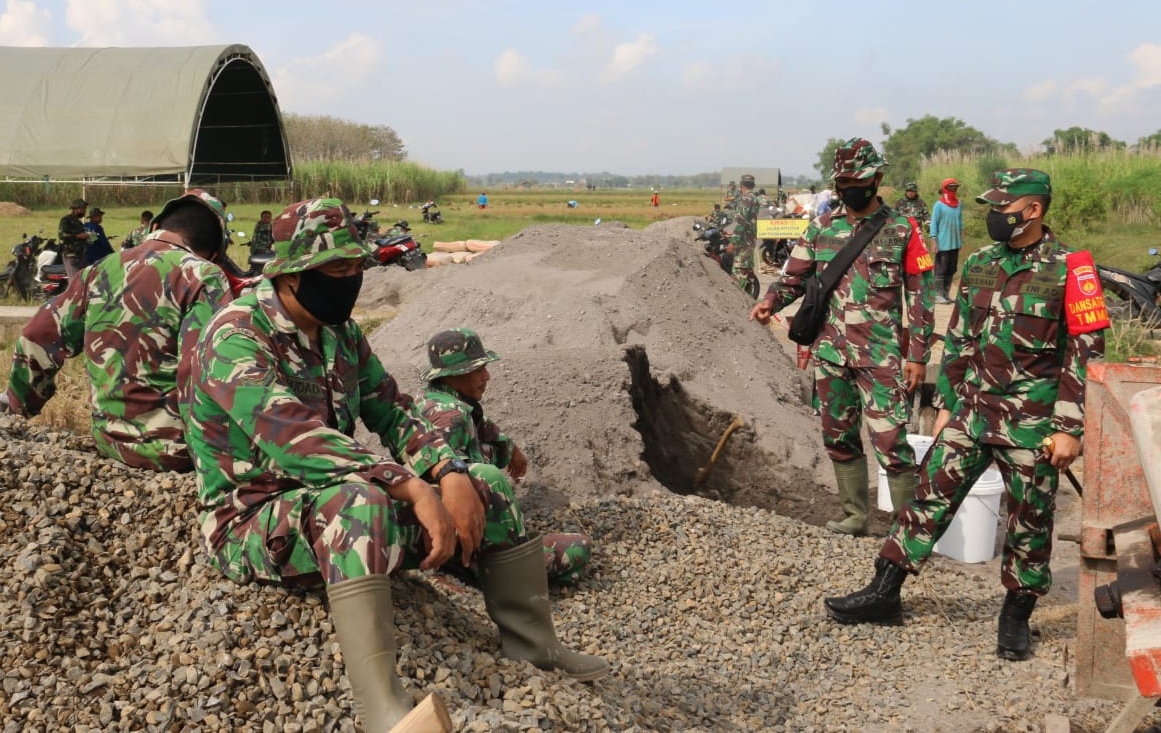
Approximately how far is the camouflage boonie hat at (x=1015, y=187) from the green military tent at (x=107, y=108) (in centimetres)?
1642

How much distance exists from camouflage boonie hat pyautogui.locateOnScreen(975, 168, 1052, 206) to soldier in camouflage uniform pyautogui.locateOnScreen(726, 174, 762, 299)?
10167 millimetres

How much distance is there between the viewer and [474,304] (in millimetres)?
9875

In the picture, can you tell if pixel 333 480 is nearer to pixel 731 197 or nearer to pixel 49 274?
pixel 49 274

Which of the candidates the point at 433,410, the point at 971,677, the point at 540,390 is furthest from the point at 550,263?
the point at 971,677

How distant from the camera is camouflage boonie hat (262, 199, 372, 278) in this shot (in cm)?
309

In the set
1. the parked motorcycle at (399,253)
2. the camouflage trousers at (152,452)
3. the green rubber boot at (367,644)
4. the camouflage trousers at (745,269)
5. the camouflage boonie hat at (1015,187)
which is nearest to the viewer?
the green rubber boot at (367,644)

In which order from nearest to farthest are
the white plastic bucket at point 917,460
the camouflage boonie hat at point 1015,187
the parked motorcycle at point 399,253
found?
the camouflage boonie hat at point 1015,187
the white plastic bucket at point 917,460
the parked motorcycle at point 399,253

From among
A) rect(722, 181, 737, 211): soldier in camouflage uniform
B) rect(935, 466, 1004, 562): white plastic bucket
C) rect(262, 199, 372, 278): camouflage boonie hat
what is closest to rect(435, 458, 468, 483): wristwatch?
rect(262, 199, 372, 278): camouflage boonie hat

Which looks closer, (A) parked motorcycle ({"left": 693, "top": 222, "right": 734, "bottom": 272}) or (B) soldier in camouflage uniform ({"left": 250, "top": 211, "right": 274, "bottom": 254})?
(B) soldier in camouflage uniform ({"left": 250, "top": 211, "right": 274, "bottom": 254})

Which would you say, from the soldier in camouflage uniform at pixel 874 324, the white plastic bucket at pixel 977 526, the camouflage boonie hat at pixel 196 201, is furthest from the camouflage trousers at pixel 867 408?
the camouflage boonie hat at pixel 196 201

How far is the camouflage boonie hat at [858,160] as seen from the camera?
5547mm

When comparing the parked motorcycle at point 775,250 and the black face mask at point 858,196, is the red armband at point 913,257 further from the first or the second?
the parked motorcycle at point 775,250

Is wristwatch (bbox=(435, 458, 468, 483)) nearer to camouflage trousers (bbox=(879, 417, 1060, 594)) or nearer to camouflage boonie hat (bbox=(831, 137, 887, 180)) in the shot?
camouflage trousers (bbox=(879, 417, 1060, 594))

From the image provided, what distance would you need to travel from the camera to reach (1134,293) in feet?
42.5
